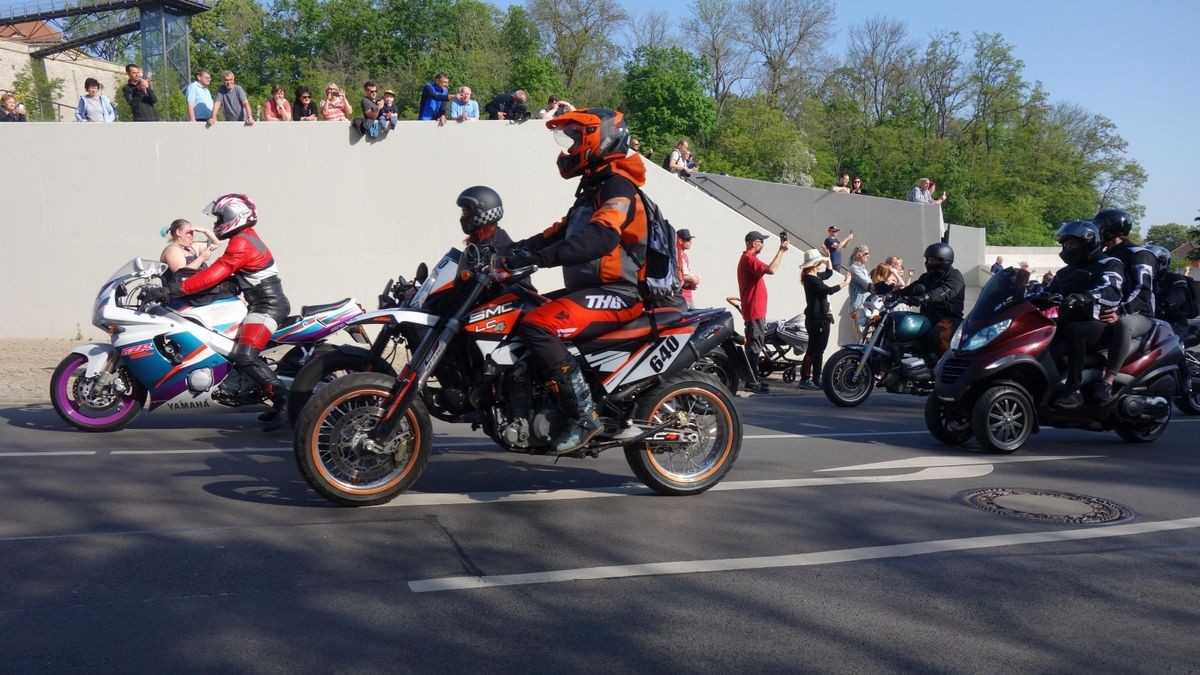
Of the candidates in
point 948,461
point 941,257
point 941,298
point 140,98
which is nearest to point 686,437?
point 948,461

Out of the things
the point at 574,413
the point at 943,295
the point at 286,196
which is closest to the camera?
the point at 574,413

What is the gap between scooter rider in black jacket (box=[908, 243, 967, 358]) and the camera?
11.3 metres

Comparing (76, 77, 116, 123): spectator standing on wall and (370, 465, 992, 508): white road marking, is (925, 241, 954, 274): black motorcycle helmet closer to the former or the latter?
(370, 465, 992, 508): white road marking

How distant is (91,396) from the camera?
829 centimetres

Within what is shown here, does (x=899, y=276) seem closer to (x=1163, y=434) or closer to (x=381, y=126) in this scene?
(x=1163, y=434)

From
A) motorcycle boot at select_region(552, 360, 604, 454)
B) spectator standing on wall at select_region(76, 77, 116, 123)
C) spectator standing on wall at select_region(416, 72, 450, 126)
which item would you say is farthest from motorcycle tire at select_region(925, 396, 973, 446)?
spectator standing on wall at select_region(76, 77, 116, 123)

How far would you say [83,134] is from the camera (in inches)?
659

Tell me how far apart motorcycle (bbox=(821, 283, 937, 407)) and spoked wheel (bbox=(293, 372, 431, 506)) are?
6704 millimetres

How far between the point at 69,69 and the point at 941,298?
213 ft

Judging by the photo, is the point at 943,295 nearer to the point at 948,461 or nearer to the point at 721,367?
the point at 721,367

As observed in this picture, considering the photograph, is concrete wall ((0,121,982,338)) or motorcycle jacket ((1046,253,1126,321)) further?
concrete wall ((0,121,982,338))

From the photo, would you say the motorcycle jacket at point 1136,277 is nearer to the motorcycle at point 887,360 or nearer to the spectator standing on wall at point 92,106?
the motorcycle at point 887,360

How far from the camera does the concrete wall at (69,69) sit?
59531 mm

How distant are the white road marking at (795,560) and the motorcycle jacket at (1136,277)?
340 centimetres
